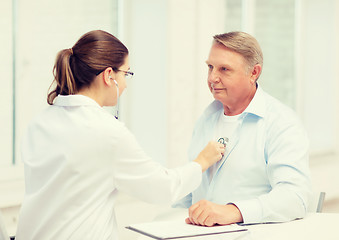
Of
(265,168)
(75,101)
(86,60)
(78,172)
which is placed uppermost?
(86,60)

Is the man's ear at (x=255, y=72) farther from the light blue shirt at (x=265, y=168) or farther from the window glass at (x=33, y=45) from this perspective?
the window glass at (x=33, y=45)

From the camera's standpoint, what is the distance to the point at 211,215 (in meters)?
1.76

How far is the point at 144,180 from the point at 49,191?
0.96 feet

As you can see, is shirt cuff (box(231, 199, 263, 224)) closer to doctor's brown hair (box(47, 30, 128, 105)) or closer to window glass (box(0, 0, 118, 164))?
doctor's brown hair (box(47, 30, 128, 105))

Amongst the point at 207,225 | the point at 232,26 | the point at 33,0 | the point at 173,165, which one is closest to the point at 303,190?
the point at 207,225

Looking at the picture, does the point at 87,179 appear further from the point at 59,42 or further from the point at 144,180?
the point at 59,42

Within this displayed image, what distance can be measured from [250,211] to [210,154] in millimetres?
311

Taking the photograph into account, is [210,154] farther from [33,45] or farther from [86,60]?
[33,45]

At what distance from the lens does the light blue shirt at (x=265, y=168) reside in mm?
1883

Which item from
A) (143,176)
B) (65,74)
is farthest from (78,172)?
(65,74)

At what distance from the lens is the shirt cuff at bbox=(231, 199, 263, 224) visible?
1.83 meters

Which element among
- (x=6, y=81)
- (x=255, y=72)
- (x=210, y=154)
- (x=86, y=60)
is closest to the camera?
(x=86, y=60)

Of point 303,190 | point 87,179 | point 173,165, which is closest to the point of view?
point 87,179

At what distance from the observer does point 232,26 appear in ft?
13.3
